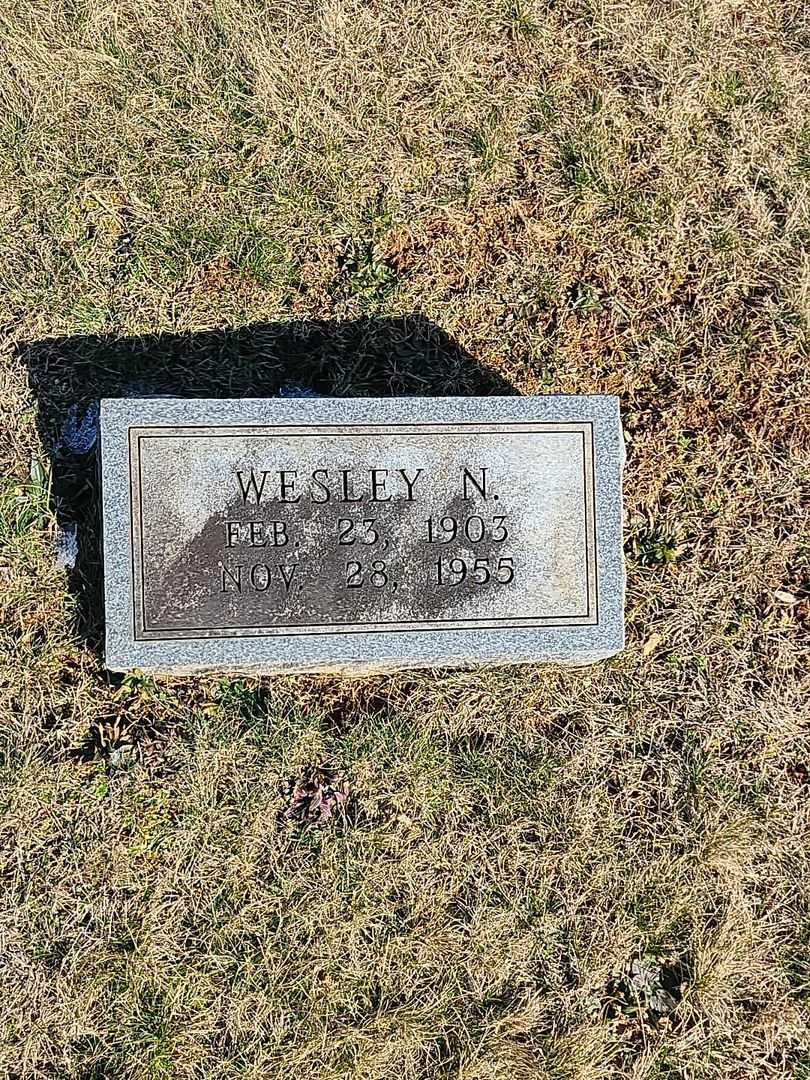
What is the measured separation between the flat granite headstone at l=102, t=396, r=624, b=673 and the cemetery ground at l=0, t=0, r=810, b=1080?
2.40 ft

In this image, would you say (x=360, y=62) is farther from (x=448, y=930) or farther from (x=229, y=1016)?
(x=229, y=1016)

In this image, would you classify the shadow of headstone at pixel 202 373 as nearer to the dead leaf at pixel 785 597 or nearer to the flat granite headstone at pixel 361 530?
the flat granite headstone at pixel 361 530

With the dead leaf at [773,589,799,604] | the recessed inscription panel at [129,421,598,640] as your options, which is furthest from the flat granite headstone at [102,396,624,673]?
the dead leaf at [773,589,799,604]

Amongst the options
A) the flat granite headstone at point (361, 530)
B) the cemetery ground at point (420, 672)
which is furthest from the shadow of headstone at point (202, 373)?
the flat granite headstone at point (361, 530)

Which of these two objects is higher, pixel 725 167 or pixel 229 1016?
pixel 725 167

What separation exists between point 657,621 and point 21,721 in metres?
2.77

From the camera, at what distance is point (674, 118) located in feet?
14.4

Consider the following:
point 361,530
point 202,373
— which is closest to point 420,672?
point 361,530

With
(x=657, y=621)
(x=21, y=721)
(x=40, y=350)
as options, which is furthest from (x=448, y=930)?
(x=40, y=350)

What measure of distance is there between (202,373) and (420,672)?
159 centimetres

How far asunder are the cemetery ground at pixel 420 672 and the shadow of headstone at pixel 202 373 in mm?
15

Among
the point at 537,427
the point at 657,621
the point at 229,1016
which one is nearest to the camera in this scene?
the point at 537,427

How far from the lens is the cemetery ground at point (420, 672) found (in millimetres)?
3941

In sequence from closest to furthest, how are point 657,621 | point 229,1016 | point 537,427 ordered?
point 537,427 → point 229,1016 → point 657,621
